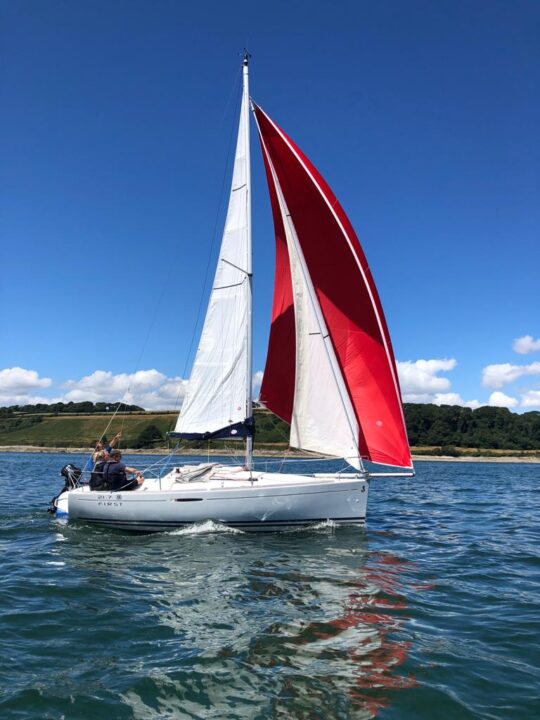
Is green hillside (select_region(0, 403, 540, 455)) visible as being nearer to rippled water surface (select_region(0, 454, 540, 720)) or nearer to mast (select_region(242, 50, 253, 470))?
mast (select_region(242, 50, 253, 470))

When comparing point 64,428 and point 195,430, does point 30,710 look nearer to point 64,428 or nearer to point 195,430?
point 195,430

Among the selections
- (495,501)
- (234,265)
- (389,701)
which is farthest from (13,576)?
(495,501)

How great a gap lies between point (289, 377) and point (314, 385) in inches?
39.0

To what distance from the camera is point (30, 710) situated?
5.03 meters

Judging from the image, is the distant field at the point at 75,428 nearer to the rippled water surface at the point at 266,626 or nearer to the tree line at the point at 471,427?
the tree line at the point at 471,427

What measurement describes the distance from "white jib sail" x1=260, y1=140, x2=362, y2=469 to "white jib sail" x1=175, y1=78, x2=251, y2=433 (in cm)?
131

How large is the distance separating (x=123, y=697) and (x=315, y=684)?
1881 millimetres

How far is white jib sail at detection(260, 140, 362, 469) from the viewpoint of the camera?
14.5 meters

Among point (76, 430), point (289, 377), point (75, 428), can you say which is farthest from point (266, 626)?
point (75, 428)

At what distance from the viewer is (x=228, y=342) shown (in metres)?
15.7

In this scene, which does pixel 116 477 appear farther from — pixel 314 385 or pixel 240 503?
pixel 314 385

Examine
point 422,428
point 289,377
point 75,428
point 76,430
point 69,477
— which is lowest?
point 76,430

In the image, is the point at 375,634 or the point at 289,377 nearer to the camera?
the point at 375,634

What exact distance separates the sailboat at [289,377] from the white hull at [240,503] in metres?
0.03
